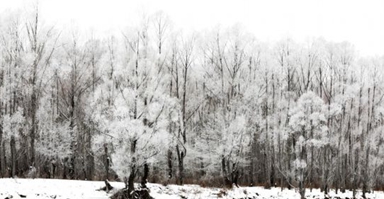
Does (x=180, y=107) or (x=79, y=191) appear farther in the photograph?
(x=180, y=107)

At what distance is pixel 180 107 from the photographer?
3316 cm

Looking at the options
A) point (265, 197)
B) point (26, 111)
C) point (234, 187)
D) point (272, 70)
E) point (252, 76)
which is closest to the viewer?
point (265, 197)

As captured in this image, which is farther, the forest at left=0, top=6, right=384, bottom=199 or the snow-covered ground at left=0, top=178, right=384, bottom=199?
the forest at left=0, top=6, right=384, bottom=199

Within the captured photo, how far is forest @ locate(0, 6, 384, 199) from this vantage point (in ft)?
80.7

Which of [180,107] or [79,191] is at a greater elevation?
[180,107]

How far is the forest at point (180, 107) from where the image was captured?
24609 mm

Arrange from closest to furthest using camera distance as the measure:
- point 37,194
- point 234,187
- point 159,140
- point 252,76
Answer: point 37,194 → point 159,140 → point 234,187 → point 252,76

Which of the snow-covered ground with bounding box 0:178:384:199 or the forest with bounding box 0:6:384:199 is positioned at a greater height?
the forest with bounding box 0:6:384:199

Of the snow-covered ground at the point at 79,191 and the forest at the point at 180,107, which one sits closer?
the snow-covered ground at the point at 79,191

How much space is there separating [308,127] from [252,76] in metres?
13.9

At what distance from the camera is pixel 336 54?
37.9 metres

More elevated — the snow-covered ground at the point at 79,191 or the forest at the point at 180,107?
the forest at the point at 180,107

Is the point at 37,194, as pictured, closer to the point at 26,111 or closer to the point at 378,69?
the point at 26,111

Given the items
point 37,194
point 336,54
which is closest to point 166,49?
point 336,54
